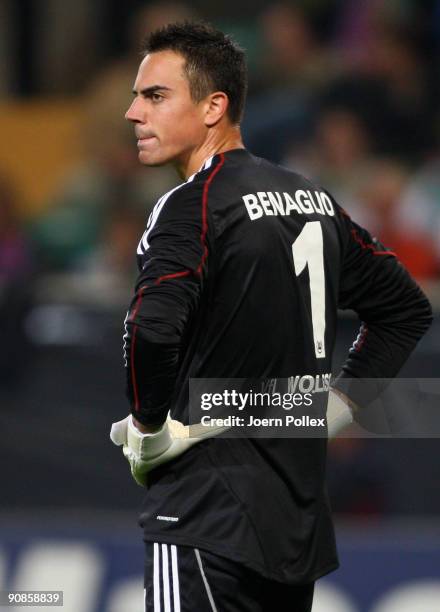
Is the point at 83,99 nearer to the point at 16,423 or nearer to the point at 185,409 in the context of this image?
the point at 16,423

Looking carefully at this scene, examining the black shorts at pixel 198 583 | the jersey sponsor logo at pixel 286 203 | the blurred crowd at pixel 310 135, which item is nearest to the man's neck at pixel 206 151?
the jersey sponsor logo at pixel 286 203

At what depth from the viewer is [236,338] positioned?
8.72 ft

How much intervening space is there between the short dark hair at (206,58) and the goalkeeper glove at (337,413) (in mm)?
729

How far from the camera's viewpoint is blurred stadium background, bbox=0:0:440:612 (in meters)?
4.76

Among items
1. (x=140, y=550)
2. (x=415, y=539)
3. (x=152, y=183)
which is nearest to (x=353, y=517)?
(x=415, y=539)

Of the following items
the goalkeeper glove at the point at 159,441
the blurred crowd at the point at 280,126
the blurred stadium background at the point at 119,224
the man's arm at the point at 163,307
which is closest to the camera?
the man's arm at the point at 163,307

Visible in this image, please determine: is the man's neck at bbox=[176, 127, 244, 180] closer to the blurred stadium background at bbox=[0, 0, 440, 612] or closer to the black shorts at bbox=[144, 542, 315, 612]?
the black shorts at bbox=[144, 542, 315, 612]

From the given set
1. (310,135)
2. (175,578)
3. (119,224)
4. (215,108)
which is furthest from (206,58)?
(310,135)

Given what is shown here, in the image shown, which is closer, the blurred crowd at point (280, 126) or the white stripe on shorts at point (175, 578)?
the white stripe on shorts at point (175, 578)

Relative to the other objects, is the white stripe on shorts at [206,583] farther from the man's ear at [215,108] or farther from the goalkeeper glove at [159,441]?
the man's ear at [215,108]

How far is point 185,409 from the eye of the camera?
8.83 ft

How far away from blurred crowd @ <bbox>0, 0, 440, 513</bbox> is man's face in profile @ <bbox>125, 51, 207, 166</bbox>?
281 cm

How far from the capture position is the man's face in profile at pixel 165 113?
2768mm

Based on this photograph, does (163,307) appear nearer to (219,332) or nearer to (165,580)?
(219,332)
